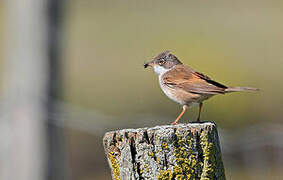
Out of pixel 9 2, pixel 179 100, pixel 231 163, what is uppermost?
pixel 9 2

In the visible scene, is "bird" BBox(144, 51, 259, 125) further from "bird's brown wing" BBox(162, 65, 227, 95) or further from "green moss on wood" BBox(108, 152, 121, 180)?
"green moss on wood" BBox(108, 152, 121, 180)

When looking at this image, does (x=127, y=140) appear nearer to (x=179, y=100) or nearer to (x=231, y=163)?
(x=179, y=100)

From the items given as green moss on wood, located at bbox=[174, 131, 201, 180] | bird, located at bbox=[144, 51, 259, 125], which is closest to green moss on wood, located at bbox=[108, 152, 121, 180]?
green moss on wood, located at bbox=[174, 131, 201, 180]

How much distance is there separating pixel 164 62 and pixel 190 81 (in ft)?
2.07

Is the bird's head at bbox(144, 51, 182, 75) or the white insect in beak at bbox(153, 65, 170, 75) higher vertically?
the bird's head at bbox(144, 51, 182, 75)

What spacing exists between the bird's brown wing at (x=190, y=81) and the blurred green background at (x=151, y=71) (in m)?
1.21

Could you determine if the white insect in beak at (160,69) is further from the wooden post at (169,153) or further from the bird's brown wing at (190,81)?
the wooden post at (169,153)

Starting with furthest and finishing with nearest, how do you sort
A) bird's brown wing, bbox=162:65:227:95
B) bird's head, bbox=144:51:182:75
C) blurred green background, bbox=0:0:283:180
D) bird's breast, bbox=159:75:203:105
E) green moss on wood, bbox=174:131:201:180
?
blurred green background, bbox=0:0:283:180 → bird's head, bbox=144:51:182:75 → bird's breast, bbox=159:75:203:105 → bird's brown wing, bbox=162:65:227:95 → green moss on wood, bbox=174:131:201:180

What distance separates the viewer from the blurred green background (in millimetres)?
10633

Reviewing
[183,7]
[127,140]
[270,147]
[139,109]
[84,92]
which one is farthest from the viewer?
[183,7]

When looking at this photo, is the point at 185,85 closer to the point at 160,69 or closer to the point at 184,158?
the point at 160,69

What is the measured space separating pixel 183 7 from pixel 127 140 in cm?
2240

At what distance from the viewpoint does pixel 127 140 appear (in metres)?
3.89

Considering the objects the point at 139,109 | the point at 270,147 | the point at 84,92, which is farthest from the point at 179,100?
the point at 84,92
